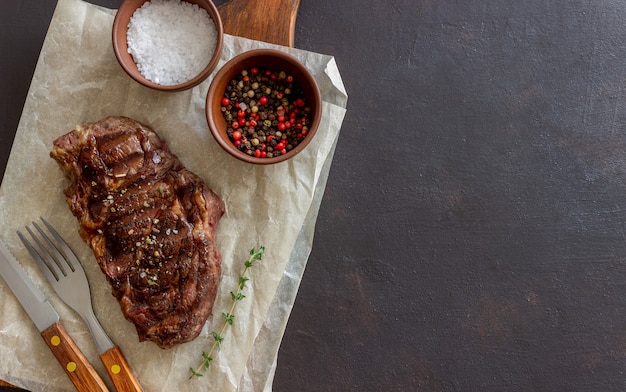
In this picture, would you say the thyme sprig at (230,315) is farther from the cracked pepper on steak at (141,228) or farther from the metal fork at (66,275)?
the metal fork at (66,275)

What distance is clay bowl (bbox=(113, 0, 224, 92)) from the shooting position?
2.91 meters

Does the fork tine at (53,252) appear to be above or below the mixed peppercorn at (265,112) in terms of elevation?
below

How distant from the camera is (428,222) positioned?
10.9 feet

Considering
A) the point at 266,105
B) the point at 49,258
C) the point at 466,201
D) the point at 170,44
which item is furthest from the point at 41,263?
the point at 466,201

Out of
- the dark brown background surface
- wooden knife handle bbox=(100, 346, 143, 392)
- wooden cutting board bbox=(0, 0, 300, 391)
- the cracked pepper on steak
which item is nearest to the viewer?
the cracked pepper on steak

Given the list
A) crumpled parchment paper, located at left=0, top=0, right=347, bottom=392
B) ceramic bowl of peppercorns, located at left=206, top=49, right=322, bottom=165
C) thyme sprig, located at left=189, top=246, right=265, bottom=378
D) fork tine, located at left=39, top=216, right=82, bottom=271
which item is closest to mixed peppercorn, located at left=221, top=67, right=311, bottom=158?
ceramic bowl of peppercorns, located at left=206, top=49, right=322, bottom=165

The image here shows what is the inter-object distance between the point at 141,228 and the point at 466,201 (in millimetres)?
1856

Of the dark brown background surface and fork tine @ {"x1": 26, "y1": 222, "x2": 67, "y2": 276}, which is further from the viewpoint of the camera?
the dark brown background surface

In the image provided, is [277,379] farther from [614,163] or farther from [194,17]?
[614,163]

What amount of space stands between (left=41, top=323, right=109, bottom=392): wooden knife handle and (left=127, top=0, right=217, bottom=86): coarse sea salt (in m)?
1.47

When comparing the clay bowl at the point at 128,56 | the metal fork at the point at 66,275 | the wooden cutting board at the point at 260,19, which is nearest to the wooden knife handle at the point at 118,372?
the metal fork at the point at 66,275

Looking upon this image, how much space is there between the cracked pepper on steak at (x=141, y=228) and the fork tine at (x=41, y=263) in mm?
316

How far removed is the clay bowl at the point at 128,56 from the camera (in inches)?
115

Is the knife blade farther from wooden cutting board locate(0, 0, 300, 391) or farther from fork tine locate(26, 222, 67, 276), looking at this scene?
wooden cutting board locate(0, 0, 300, 391)
